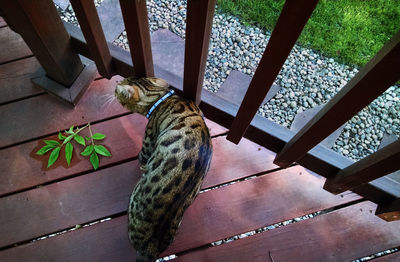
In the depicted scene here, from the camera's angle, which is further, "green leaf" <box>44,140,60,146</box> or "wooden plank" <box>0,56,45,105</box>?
"wooden plank" <box>0,56,45,105</box>

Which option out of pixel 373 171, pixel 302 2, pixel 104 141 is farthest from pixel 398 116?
pixel 104 141

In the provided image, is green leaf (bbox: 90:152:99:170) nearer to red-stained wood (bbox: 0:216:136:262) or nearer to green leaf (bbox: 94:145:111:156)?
green leaf (bbox: 94:145:111:156)

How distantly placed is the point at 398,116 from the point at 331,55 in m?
0.58

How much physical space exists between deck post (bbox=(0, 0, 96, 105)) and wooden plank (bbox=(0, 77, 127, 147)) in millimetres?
65

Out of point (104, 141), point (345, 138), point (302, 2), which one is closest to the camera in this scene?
point (302, 2)

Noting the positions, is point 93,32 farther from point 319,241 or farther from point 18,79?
point 319,241

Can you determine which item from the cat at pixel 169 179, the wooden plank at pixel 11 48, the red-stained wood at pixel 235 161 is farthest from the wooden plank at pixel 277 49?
the wooden plank at pixel 11 48

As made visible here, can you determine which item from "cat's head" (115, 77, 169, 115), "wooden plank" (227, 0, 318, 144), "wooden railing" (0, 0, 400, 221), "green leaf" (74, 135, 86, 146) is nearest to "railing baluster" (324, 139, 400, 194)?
"wooden railing" (0, 0, 400, 221)

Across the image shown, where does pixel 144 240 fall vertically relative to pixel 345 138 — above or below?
above

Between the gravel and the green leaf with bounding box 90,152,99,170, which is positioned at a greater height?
the gravel

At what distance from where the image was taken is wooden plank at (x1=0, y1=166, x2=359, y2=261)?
1518 mm

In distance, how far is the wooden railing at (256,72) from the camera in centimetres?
89

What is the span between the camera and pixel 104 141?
1715mm

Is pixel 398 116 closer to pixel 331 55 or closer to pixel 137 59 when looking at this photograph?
pixel 331 55
